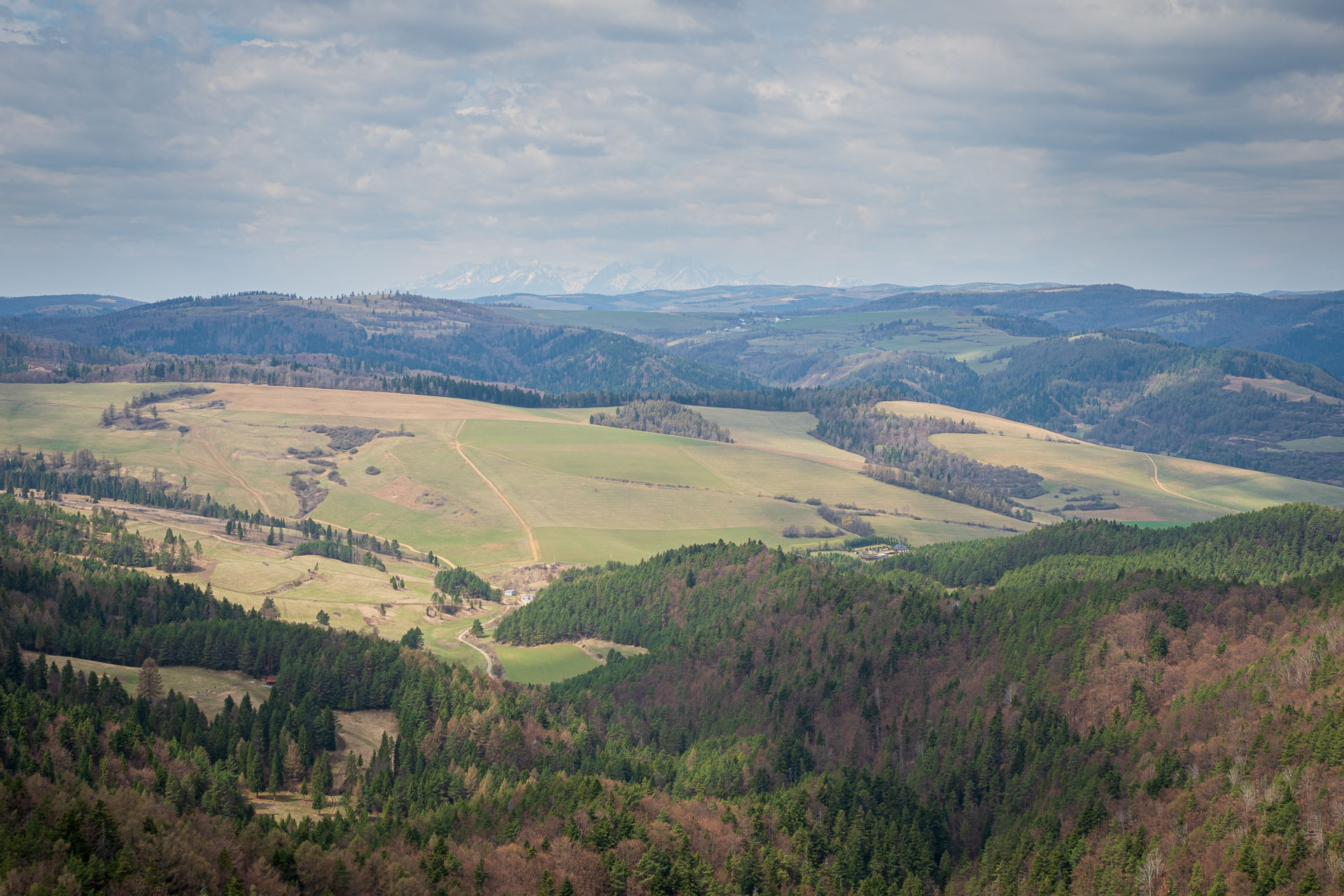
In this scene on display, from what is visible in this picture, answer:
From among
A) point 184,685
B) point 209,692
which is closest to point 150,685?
point 184,685

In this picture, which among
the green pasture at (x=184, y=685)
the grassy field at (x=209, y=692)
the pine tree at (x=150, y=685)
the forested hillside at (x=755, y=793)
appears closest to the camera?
the forested hillside at (x=755, y=793)

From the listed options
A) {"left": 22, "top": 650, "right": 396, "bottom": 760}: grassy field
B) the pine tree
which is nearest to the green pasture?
{"left": 22, "top": 650, "right": 396, "bottom": 760}: grassy field

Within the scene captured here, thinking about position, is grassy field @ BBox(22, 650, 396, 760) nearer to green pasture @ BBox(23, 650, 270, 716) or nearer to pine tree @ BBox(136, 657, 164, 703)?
green pasture @ BBox(23, 650, 270, 716)

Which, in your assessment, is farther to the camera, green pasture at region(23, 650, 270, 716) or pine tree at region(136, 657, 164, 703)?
green pasture at region(23, 650, 270, 716)

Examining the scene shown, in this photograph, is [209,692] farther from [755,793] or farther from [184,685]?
[755,793]

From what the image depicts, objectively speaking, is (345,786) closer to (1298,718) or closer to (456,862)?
(456,862)

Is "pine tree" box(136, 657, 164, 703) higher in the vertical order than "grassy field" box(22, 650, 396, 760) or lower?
higher

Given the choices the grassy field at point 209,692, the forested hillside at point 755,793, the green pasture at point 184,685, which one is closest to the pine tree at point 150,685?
the forested hillside at point 755,793

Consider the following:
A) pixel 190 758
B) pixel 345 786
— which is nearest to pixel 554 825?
pixel 345 786

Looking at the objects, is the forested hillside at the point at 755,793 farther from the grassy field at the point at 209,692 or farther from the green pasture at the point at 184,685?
the green pasture at the point at 184,685

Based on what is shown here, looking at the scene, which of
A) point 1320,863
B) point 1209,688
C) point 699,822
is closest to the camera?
point 1320,863

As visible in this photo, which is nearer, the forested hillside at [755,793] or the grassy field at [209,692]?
the forested hillside at [755,793]
